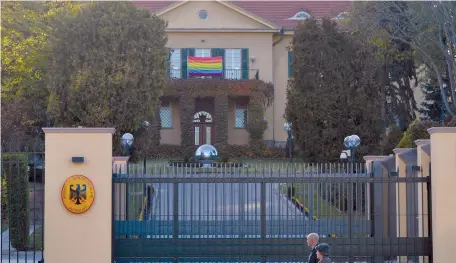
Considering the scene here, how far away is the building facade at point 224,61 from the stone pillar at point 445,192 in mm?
31395

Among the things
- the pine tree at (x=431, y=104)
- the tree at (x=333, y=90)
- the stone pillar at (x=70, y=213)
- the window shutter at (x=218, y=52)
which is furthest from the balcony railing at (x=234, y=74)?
the stone pillar at (x=70, y=213)

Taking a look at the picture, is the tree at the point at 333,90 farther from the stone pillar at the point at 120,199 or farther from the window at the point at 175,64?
the stone pillar at the point at 120,199

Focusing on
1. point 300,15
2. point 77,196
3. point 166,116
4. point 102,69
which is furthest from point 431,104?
point 77,196

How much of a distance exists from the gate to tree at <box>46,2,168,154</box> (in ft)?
44.8

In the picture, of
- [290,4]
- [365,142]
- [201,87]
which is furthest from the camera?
[290,4]

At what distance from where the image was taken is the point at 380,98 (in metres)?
30.4

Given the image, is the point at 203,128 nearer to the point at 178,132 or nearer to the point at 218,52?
the point at 178,132

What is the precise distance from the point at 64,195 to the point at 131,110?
563 inches

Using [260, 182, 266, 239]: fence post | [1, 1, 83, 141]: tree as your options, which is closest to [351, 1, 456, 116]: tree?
[1, 1, 83, 141]: tree

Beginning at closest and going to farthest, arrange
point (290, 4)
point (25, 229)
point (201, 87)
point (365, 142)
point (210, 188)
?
point (210, 188) → point (25, 229) → point (365, 142) → point (201, 87) → point (290, 4)

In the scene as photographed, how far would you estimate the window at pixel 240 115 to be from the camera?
4634 centimetres

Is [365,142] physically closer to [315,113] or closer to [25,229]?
[315,113]

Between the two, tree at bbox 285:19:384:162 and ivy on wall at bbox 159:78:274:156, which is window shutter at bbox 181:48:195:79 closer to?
ivy on wall at bbox 159:78:274:156

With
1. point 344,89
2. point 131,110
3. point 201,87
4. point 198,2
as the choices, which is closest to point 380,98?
point 344,89
